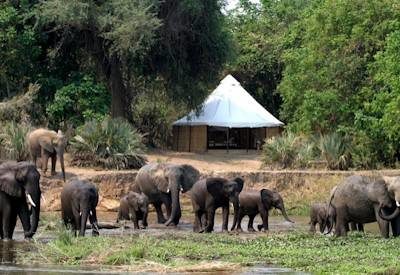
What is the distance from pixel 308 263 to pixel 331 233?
7211 mm

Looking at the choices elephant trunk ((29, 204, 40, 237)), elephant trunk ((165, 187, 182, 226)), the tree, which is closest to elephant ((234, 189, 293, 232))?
elephant trunk ((165, 187, 182, 226))

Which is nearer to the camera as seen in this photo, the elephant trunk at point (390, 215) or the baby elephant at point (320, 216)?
the elephant trunk at point (390, 215)

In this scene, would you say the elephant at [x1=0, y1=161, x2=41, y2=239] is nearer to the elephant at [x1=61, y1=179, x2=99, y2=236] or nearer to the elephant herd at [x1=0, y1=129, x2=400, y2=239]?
the elephant herd at [x1=0, y1=129, x2=400, y2=239]

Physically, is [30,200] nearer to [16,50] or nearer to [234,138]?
[16,50]

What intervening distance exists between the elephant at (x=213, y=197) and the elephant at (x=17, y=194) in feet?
16.8

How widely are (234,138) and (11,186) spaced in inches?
1325

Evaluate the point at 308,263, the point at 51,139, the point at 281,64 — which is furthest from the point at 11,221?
the point at 281,64

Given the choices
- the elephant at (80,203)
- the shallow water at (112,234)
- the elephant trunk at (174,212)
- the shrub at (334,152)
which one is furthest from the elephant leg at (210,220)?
the shrub at (334,152)

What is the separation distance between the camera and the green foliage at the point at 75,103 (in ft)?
149

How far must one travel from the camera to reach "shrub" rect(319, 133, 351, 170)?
4169cm

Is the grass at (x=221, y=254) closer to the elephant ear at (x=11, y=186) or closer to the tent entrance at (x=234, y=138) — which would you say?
the elephant ear at (x=11, y=186)

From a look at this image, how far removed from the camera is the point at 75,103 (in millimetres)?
46094

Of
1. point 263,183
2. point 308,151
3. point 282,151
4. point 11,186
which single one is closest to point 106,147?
point 263,183

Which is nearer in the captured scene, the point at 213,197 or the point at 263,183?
the point at 213,197
